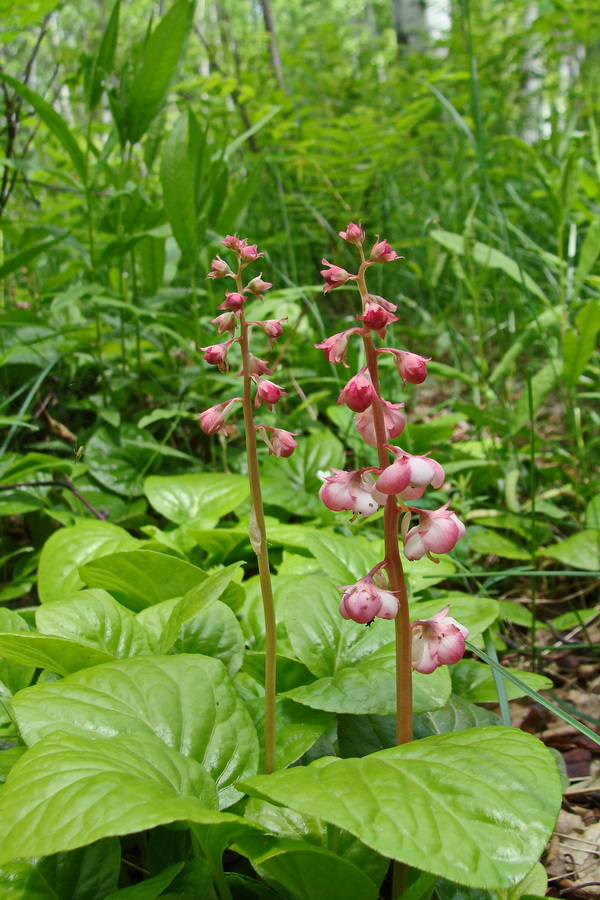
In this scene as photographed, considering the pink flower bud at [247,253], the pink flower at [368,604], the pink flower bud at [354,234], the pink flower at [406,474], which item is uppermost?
the pink flower bud at [354,234]

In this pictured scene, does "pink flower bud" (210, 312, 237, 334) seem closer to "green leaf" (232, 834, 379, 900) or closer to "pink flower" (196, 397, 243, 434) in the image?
"pink flower" (196, 397, 243, 434)

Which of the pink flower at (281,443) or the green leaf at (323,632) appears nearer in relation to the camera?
the pink flower at (281,443)

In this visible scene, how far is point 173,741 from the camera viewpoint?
36.5 inches

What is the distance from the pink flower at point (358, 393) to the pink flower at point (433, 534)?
15 centimetres

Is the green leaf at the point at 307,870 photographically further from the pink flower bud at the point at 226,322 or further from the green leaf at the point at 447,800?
the pink flower bud at the point at 226,322

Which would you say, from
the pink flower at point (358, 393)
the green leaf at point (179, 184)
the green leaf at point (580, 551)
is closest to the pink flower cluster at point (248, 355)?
the pink flower at point (358, 393)

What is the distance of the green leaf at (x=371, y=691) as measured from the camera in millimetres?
942

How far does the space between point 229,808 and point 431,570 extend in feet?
2.43

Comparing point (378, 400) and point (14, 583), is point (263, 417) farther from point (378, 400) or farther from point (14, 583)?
point (378, 400)

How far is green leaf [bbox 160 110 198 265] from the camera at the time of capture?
200cm

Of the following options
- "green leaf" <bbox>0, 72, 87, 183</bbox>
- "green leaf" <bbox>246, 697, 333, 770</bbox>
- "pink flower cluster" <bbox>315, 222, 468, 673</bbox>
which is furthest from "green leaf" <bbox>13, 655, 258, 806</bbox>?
"green leaf" <bbox>0, 72, 87, 183</bbox>

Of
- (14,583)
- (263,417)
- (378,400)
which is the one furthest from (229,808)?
(263,417)

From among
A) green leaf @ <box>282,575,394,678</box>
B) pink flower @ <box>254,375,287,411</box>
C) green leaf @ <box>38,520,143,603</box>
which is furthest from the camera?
green leaf @ <box>38,520,143,603</box>

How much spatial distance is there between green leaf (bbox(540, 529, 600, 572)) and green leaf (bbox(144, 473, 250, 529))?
826 millimetres
